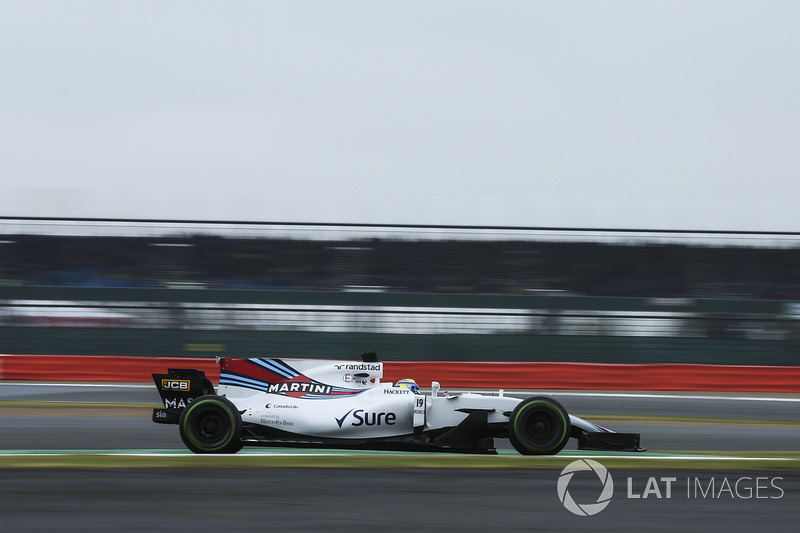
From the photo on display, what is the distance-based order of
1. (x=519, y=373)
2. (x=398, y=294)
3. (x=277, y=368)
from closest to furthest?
(x=277, y=368) < (x=519, y=373) < (x=398, y=294)

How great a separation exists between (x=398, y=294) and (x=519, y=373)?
11.4ft

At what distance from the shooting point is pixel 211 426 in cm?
621

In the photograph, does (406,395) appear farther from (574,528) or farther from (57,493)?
(57,493)

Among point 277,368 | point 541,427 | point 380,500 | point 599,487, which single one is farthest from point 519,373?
point 380,500

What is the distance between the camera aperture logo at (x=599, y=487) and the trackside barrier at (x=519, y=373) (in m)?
6.77

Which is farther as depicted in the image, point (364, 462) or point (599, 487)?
point (364, 462)

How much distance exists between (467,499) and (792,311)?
40.4 ft

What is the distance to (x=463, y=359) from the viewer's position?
1459 centimetres

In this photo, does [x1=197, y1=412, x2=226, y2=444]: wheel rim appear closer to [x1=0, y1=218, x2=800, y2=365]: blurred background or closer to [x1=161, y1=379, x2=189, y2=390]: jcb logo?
[x1=161, y1=379, x2=189, y2=390]: jcb logo

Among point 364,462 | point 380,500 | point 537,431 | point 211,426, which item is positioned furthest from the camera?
point 211,426

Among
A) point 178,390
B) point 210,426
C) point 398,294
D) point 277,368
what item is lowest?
point 210,426

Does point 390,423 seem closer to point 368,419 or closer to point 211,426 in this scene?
point 368,419

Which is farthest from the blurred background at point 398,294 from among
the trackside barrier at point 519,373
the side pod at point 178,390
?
the side pod at point 178,390

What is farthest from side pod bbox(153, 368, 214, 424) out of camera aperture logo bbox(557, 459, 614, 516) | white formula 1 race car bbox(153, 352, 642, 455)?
camera aperture logo bbox(557, 459, 614, 516)
